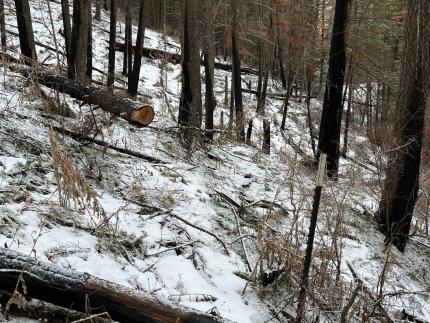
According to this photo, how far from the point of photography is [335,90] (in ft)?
30.5

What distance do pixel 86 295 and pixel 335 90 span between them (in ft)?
25.2

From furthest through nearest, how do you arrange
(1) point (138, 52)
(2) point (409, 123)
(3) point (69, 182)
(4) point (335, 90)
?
1. (1) point (138, 52)
2. (4) point (335, 90)
3. (2) point (409, 123)
4. (3) point (69, 182)

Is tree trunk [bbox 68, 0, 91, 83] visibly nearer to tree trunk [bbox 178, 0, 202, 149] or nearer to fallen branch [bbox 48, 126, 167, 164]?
tree trunk [bbox 178, 0, 202, 149]

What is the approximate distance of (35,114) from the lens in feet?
20.3

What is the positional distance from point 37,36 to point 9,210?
17.7 metres

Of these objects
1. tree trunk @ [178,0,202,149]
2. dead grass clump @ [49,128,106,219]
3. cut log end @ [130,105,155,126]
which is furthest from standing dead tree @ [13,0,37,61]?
dead grass clump @ [49,128,106,219]

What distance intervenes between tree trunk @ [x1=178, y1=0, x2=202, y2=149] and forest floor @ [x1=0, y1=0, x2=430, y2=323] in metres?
0.39

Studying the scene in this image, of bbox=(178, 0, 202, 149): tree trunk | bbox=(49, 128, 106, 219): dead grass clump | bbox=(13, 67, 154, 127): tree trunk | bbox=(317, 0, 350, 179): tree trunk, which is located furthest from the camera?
bbox=(317, 0, 350, 179): tree trunk

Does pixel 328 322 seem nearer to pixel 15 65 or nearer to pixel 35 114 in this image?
pixel 35 114

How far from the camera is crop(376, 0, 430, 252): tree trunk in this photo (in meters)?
6.55

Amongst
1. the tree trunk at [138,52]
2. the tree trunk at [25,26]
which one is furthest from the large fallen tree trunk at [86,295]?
the tree trunk at [138,52]

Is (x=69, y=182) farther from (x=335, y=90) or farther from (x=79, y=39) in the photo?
(x=335, y=90)

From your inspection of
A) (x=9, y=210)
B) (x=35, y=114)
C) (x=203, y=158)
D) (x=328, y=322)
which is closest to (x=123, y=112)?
(x=35, y=114)

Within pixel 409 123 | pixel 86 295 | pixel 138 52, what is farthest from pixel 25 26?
pixel 86 295
